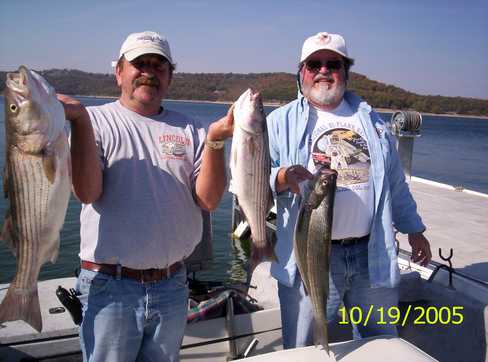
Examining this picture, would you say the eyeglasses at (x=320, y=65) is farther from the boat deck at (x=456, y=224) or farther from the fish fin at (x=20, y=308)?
the boat deck at (x=456, y=224)

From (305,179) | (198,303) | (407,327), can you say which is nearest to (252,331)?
(198,303)

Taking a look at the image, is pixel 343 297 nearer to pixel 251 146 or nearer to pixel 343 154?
pixel 343 154

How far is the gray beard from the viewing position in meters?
3.50

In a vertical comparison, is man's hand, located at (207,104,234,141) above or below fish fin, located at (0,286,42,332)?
above

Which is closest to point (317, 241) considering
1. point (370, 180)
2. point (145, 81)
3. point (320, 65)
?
point (370, 180)

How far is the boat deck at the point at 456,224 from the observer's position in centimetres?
524

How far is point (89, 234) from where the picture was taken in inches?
105

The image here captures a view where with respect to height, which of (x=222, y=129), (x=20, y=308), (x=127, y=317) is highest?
(x=222, y=129)

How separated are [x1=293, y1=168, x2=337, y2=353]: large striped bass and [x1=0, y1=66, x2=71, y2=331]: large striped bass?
1542 millimetres

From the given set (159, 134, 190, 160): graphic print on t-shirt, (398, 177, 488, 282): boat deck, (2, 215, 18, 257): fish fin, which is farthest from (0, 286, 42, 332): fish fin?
(398, 177, 488, 282): boat deck

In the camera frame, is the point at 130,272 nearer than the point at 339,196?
Yes

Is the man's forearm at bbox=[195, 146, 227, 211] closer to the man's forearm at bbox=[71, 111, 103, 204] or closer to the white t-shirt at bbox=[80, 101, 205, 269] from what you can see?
the white t-shirt at bbox=[80, 101, 205, 269]

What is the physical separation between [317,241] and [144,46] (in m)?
1.69

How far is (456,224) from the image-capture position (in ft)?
21.9
